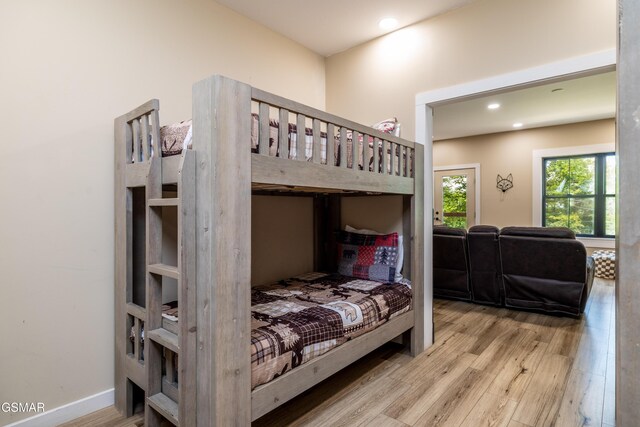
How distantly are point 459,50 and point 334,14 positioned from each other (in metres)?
0.97

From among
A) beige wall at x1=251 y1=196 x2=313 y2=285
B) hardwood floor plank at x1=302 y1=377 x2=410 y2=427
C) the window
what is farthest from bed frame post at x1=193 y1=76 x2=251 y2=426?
the window

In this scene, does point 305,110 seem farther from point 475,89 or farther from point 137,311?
point 475,89

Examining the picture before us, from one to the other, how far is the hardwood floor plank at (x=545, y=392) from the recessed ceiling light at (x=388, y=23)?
272cm

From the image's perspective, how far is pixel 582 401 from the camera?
188cm

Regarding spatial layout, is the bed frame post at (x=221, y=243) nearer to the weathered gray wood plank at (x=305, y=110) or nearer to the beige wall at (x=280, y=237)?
the weathered gray wood plank at (x=305, y=110)

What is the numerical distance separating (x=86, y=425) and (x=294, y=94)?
267cm

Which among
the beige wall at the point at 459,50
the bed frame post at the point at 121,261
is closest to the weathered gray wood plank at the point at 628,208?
the beige wall at the point at 459,50

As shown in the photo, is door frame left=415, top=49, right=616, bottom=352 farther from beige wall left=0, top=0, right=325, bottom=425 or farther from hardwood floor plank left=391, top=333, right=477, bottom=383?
beige wall left=0, top=0, right=325, bottom=425

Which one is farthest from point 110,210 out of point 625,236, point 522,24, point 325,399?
point 522,24

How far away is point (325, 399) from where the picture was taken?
6.35ft

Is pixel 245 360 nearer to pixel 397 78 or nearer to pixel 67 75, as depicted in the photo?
pixel 67 75

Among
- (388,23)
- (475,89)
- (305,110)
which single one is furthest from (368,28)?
(305,110)

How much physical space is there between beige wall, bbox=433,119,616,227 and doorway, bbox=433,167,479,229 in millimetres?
178

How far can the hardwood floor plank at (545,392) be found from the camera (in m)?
1.74
